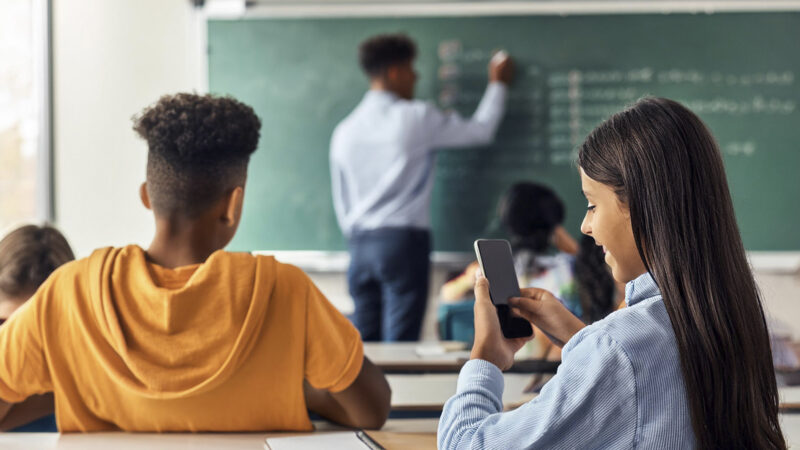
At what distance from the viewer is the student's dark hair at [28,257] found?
6.77 feet

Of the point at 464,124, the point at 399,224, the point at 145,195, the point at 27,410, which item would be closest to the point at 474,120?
the point at 464,124

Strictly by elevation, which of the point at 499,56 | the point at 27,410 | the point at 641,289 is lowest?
the point at 27,410

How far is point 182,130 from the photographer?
150 centimetres

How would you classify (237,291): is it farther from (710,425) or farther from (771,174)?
(771,174)

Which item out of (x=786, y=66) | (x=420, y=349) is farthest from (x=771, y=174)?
(x=420, y=349)

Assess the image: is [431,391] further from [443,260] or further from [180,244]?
[443,260]

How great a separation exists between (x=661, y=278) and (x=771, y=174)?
3.48 metres

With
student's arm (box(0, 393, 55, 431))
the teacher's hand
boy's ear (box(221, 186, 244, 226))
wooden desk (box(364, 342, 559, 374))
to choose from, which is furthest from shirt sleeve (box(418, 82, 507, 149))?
the teacher's hand

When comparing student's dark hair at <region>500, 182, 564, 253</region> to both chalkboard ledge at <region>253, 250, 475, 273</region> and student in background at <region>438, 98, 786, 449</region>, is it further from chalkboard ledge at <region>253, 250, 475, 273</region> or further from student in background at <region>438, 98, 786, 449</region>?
student in background at <region>438, 98, 786, 449</region>

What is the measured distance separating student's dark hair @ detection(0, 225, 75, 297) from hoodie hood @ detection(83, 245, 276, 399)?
0.80m

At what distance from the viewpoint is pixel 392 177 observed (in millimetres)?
3830

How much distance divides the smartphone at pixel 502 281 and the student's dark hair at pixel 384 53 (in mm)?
2591

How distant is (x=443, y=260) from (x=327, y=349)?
271 cm

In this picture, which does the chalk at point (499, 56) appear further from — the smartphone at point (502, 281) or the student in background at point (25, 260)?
the smartphone at point (502, 281)
